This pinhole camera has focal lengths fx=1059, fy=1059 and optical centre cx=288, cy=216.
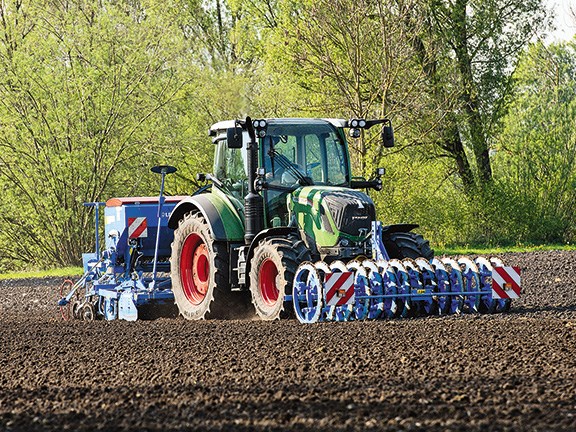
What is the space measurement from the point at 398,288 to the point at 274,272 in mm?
1542

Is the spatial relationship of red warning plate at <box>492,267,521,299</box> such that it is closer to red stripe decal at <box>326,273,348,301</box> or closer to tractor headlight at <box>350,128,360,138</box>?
red stripe decal at <box>326,273,348,301</box>

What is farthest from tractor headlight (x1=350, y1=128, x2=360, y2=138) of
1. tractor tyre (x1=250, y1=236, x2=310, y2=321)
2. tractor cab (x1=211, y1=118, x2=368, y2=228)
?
tractor tyre (x1=250, y1=236, x2=310, y2=321)

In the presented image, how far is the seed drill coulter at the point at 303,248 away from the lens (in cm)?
1152

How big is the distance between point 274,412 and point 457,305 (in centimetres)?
616

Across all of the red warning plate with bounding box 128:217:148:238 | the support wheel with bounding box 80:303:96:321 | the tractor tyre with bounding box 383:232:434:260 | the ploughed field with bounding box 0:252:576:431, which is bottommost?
the support wheel with bounding box 80:303:96:321

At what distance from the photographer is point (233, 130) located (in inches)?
477

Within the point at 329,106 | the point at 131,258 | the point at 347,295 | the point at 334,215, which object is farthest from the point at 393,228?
the point at 329,106

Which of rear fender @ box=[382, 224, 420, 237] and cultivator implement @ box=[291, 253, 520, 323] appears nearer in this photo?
cultivator implement @ box=[291, 253, 520, 323]

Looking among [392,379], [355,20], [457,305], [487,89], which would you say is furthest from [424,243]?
[487,89]

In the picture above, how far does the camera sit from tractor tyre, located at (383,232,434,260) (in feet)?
40.7

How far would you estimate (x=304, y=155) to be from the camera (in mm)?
12945

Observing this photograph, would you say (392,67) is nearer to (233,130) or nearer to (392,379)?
(233,130)

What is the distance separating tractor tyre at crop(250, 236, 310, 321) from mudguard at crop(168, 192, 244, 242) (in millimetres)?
625

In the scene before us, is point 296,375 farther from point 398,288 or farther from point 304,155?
point 304,155
